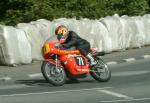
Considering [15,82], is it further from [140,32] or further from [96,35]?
→ [140,32]

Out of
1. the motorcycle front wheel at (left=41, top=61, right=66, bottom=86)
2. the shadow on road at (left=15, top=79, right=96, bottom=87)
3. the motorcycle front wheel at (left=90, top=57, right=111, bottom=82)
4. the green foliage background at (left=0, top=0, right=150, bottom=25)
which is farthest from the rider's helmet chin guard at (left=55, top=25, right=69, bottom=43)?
the green foliage background at (left=0, top=0, right=150, bottom=25)

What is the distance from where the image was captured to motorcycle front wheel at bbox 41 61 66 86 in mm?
16594

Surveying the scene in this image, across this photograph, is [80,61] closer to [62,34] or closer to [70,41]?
[70,41]

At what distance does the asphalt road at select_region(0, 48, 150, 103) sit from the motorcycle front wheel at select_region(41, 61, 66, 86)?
19 centimetres

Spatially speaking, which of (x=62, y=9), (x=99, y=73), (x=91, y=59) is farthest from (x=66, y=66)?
(x=62, y=9)

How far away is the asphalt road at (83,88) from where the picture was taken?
46.9 feet

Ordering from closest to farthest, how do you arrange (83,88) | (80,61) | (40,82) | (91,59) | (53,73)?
(83,88), (53,73), (80,61), (91,59), (40,82)

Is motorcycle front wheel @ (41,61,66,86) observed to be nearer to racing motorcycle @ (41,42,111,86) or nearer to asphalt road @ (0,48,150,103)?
racing motorcycle @ (41,42,111,86)

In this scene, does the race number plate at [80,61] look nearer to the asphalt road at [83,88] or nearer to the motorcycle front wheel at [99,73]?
the motorcycle front wheel at [99,73]

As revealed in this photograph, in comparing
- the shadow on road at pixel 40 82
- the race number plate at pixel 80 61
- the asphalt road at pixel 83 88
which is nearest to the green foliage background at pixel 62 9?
the asphalt road at pixel 83 88

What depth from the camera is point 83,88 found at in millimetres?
16188

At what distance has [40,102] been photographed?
46.0 feet

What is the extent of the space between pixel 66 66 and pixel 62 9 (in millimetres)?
12498

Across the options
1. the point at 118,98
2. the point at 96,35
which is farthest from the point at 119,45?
the point at 118,98
